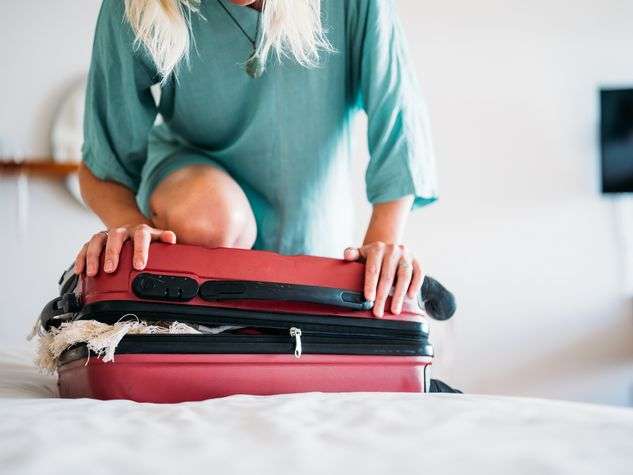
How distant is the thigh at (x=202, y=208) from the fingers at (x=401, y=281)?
0.34m

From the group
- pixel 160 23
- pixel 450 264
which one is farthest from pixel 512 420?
pixel 450 264

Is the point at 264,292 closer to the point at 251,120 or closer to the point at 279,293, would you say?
the point at 279,293

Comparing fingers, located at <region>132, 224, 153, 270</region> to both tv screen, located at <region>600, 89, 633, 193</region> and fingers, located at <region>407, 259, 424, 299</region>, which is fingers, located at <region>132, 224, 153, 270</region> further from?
tv screen, located at <region>600, 89, 633, 193</region>

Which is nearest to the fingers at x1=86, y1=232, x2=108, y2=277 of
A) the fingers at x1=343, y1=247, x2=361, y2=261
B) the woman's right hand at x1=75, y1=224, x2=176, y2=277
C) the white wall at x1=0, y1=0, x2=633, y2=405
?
the woman's right hand at x1=75, y1=224, x2=176, y2=277

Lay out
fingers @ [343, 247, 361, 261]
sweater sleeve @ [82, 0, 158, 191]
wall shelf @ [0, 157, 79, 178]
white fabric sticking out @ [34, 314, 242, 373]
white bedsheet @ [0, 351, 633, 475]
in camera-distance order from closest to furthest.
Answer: white bedsheet @ [0, 351, 633, 475], white fabric sticking out @ [34, 314, 242, 373], fingers @ [343, 247, 361, 261], sweater sleeve @ [82, 0, 158, 191], wall shelf @ [0, 157, 79, 178]

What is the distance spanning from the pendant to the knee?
0.21 meters

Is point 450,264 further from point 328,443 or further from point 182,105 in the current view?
point 328,443

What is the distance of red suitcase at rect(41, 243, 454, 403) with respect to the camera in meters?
0.68

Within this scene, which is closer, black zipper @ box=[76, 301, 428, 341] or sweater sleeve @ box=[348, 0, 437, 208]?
black zipper @ box=[76, 301, 428, 341]

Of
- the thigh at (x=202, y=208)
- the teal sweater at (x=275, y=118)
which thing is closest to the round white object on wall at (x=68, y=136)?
the teal sweater at (x=275, y=118)

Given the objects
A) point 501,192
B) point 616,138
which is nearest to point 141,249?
point 501,192

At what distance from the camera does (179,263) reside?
721 millimetres

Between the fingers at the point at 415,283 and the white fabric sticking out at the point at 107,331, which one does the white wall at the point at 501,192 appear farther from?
the white fabric sticking out at the point at 107,331

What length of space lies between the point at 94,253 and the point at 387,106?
518mm
